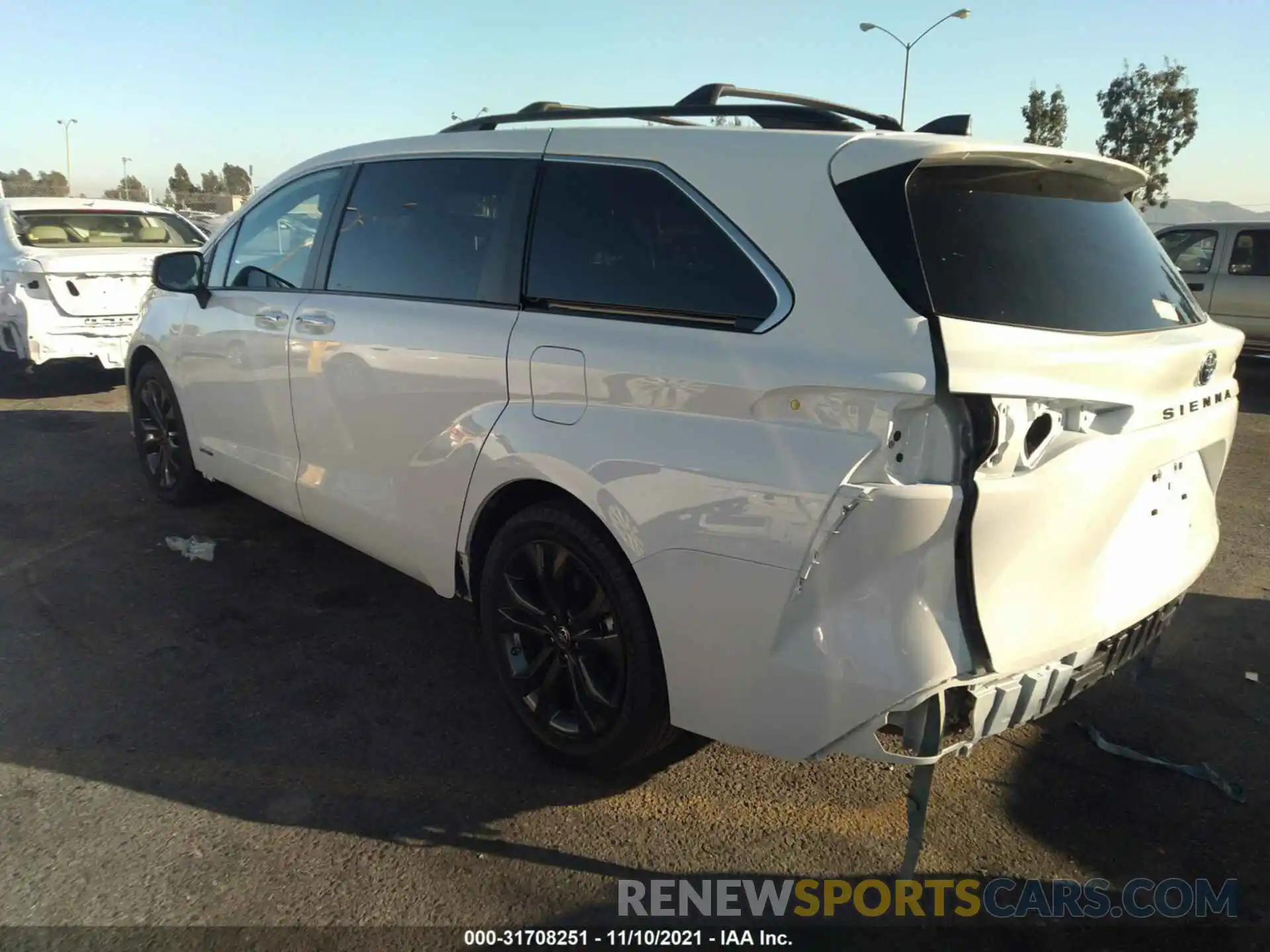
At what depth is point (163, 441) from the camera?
5355 mm

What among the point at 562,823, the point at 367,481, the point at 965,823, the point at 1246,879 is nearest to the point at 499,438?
the point at 367,481

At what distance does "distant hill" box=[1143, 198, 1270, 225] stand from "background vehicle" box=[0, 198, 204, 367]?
788cm

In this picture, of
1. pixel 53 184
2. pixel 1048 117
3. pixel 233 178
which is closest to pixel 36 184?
pixel 53 184

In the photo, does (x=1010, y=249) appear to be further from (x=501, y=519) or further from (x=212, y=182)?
(x=212, y=182)

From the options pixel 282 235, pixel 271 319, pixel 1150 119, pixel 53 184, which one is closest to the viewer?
pixel 271 319

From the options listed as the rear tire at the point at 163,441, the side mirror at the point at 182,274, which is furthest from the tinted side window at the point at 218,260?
the rear tire at the point at 163,441

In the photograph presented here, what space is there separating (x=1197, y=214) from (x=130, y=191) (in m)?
61.7

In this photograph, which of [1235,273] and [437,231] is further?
[1235,273]

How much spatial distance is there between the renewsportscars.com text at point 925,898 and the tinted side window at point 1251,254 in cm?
1100

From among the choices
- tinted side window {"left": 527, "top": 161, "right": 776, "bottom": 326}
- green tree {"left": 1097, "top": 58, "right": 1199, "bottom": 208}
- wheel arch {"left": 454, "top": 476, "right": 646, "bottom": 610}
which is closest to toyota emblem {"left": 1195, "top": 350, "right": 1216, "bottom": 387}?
tinted side window {"left": 527, "top": 161, "right": 776, "bottom": 326}

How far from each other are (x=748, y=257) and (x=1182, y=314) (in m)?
1.37

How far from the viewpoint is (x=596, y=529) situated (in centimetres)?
269

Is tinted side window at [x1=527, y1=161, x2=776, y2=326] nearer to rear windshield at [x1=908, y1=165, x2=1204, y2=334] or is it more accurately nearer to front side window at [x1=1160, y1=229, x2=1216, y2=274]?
rear windshield at [x1=908, y1=165, x2=1204, y2=334]

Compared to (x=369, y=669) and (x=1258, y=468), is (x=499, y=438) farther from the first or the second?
(x=1258, y=468)
